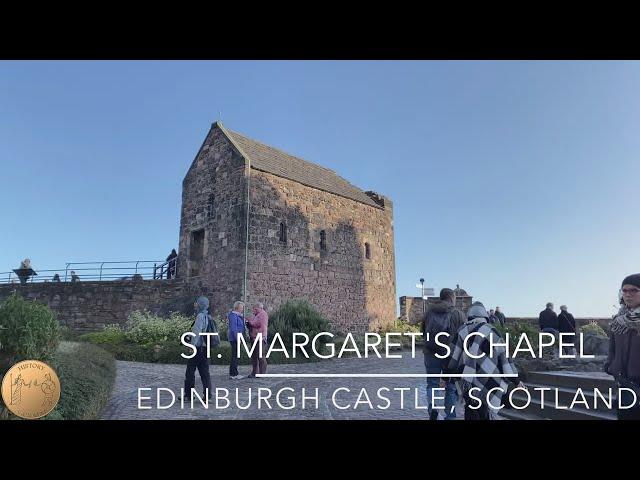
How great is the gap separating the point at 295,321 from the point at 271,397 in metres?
6.50

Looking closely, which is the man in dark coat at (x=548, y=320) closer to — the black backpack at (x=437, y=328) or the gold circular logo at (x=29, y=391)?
the black backpack at (x=437, y=328)

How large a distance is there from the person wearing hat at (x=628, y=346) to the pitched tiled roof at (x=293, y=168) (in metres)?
13.1

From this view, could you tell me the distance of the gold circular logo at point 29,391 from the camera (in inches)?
179

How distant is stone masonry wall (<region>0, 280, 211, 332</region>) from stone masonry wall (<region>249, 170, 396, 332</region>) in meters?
2.90

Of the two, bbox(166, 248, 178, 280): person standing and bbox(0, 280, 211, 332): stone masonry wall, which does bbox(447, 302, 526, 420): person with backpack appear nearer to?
bbox(0, 280, 211, 332): stone masonry wall

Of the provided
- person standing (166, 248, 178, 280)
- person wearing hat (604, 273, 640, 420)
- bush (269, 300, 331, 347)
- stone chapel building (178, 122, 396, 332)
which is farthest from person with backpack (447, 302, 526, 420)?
person standing (166, 248, 178, 280)

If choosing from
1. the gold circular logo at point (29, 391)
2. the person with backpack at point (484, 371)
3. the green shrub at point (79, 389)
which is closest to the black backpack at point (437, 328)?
the person with backpack at point (484, 371)

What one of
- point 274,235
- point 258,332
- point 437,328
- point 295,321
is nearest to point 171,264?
point 274,235

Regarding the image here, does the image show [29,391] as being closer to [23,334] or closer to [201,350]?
[23,334]

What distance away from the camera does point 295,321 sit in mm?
13641
